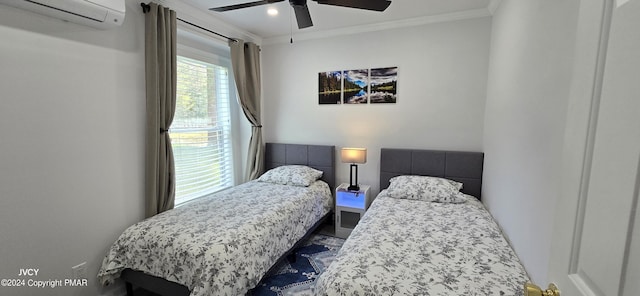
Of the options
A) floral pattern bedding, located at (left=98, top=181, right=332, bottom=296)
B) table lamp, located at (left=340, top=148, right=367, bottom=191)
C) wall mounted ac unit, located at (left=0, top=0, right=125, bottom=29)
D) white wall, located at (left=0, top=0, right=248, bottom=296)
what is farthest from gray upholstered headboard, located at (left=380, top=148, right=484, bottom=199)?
wall mounted ac unit, located at (left=0, top=0, right=125, bottom=29)

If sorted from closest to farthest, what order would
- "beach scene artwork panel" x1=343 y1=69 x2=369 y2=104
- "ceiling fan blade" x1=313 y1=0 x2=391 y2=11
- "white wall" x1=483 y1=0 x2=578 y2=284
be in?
1. "white wall" x1=483 y1=0 x2=578 y2=284
2. "ceiling fan blade" x1=313 y1=0 x2=391 y2=11
3. "beach scene artwork panel" x1=343 y1=69 x2=369 y2=104

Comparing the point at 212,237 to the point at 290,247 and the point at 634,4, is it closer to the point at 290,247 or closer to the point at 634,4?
the point at 290,247

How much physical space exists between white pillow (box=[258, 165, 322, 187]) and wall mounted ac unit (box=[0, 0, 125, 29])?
2102mm

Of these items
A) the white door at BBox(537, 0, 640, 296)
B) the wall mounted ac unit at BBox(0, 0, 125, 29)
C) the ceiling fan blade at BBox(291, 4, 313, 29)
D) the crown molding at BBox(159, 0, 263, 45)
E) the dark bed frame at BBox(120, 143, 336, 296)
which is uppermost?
the crown molding at BBox(159, 0, 263, 45)

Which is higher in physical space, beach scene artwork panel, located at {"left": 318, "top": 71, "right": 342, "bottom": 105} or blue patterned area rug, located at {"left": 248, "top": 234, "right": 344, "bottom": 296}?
beach scene artwork panel, located at {"left": 318, "top": 71, "right": 342, "bottom": 105}

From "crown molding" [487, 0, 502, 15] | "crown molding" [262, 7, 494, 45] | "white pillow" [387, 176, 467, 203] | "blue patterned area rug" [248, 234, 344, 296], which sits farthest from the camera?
"crown molding" [262, 7, 494, 45]

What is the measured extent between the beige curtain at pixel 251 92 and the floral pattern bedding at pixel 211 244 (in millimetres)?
1070

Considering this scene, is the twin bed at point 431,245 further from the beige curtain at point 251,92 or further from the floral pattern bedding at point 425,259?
the beige curtain at point 251,92

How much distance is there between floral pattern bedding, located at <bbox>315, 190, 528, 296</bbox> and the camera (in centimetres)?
133

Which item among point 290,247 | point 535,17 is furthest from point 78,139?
point 535,17

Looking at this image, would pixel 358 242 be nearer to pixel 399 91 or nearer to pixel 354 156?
pixel 354 156

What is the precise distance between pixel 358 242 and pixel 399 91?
2002 millimetres

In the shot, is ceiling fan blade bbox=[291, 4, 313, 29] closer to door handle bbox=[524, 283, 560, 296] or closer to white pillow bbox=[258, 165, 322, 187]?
white pillow bbox=[258, 165, 322, 187]

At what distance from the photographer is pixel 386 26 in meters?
3.09
